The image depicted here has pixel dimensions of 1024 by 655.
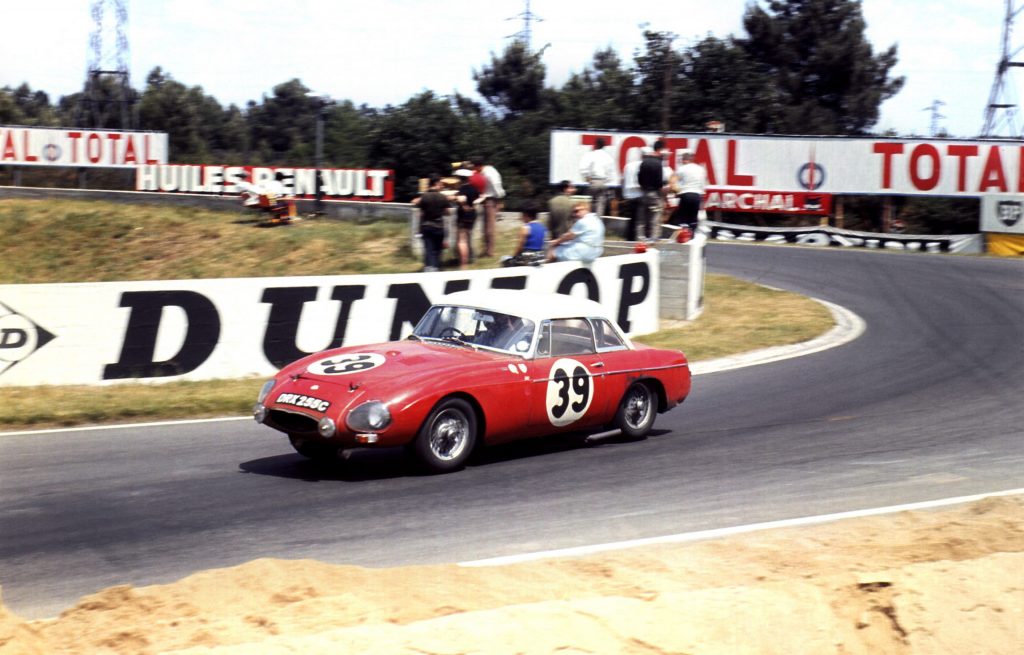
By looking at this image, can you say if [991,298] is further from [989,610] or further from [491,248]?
[989,610]

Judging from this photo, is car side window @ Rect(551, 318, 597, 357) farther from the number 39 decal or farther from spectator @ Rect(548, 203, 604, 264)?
spectator @ Rect(548, 203, 604, 264)

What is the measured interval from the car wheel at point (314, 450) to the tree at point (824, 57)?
61.9 m

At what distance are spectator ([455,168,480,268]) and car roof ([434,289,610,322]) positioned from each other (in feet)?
31.0

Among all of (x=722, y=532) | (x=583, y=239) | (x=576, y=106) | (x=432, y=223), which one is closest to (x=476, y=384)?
(x=722, y=532)

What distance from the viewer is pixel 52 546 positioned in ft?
21.5

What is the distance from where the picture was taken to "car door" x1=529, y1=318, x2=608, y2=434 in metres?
9.19

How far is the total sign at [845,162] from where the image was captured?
3406 cm

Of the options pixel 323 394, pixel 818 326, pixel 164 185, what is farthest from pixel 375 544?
pixel 164 185

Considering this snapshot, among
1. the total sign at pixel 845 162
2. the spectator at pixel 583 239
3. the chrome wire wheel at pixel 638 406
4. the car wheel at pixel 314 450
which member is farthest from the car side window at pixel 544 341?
the total sign at pixel 845 162

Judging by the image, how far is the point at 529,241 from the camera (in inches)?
658

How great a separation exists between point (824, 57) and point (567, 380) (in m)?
63.2

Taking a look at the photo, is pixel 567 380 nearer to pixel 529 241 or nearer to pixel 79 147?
pixel 529 241

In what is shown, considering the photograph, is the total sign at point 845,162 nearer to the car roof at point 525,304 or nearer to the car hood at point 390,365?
the car roof at point 525,304

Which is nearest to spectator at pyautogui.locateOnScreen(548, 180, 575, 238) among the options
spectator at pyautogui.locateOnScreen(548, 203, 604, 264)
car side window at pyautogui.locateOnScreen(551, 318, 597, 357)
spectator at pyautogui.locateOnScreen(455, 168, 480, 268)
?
spectator at pyautogui.locateOnScreen(548, 203, 604, 264)
